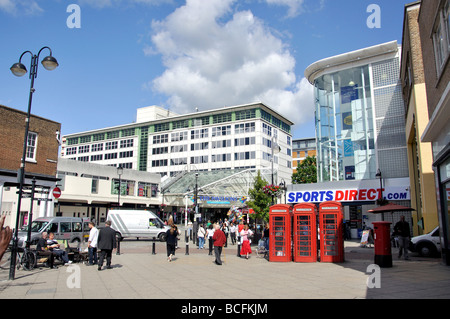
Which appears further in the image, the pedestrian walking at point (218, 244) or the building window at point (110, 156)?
the building window at point (110, 156)

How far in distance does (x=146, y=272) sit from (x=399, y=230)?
1061 centimetres

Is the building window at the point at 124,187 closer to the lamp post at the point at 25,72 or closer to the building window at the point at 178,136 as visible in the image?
the building window at the point at 178,136

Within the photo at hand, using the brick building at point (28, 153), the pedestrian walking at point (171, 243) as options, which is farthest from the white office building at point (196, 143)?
the pedestrian walking at point (171, 243)

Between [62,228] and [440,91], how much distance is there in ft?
68.1

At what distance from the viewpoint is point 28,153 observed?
85.8 ft

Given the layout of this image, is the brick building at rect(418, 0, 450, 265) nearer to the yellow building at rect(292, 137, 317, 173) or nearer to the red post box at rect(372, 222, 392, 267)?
the red post box at rect(372, 222, 392, 267)

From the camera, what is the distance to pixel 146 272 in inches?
486

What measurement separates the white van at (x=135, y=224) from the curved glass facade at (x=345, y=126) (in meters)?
15.8

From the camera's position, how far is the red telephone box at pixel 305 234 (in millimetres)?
15227

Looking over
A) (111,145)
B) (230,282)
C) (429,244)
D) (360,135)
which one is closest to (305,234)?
(230,282)

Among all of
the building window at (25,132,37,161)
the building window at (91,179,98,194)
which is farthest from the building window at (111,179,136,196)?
the building window at (25,132,37,161)

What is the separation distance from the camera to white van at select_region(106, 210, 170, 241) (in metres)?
27.5

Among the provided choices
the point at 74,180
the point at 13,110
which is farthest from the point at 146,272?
the point at 74,180

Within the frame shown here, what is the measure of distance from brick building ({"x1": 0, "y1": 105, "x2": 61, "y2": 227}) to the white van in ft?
17.3
